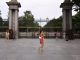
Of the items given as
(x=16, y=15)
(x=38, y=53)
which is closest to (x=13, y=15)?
(x=16, y=15)

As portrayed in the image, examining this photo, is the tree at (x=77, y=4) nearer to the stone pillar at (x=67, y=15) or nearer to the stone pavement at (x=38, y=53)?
the stone pillar at (x=67, y=15)

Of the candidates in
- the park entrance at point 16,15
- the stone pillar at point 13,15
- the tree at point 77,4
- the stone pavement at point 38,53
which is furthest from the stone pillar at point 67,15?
the stone pavement at point 38,53

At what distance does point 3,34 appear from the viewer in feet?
160

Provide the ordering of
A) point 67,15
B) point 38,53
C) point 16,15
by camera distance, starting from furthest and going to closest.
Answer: point 67,15, point 16,15, point 38,53

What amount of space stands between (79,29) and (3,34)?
11.4 metres

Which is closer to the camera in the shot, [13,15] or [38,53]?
[38,53]

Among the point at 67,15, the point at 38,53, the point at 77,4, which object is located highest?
the point at 77,4

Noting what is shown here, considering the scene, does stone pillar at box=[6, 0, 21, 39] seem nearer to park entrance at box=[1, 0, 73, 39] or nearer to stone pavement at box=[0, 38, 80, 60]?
park entrance at box=[1, 0, 73, 39]

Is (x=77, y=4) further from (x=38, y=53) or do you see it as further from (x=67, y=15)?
(x=38, y=53)

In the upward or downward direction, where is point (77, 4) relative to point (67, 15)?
upward

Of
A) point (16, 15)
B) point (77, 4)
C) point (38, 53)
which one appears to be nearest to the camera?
point (38, 53)

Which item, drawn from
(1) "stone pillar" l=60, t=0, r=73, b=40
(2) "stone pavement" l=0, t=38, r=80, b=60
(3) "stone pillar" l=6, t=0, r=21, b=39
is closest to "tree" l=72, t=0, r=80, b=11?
(1) "stone pillar" l=60, t=0, r=73, b=40

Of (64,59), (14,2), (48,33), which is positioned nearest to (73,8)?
(48,33)

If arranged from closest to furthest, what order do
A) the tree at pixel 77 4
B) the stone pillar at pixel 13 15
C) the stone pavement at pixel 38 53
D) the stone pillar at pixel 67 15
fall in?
the stone pavement at pixel 38 53 → the stone pillar at pixel 13 15 → the stone pillar at pixel 67 15 → the tree at pixel 77 4
